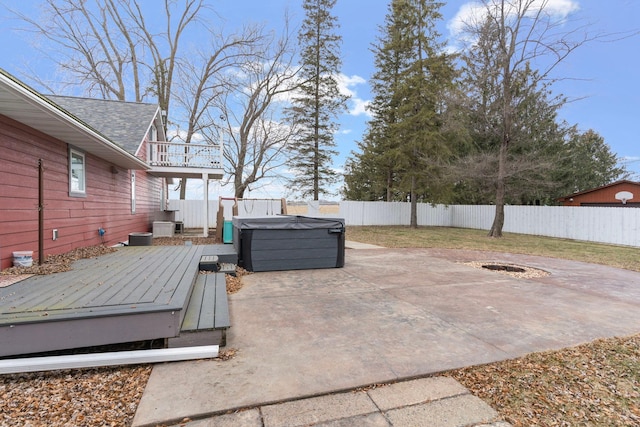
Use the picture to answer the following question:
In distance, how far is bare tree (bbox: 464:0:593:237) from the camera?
12.7 metres

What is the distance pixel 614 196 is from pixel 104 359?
22042 millimetres

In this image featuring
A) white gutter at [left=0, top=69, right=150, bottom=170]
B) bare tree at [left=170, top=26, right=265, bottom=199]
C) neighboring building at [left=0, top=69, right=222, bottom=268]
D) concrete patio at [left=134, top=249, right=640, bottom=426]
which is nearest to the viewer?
concrete patio at [left=134, top=249, right=640, bottom=426]

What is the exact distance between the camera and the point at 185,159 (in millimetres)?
11273

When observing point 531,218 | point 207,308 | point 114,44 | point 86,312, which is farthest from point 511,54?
point 114,44

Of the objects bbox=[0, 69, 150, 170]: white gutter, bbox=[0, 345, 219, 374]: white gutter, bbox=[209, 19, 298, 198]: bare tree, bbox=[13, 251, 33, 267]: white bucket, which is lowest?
bbox=[0, 345, 219, 374]: white gutter

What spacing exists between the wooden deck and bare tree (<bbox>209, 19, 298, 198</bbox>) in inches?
678

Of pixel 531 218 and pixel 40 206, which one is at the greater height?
pixel 40 206

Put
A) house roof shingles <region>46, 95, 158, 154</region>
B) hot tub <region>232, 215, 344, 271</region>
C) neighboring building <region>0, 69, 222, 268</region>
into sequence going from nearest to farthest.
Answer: neighboring building <region>0, 69, 222, 268</region> → hot tub <region>232, 215, 344, 271</region> → house roof shingles <region>46, 95, 158, 154</region>

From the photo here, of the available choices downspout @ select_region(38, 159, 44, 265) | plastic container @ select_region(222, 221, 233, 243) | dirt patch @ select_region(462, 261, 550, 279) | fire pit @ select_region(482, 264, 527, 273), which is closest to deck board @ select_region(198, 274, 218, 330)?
downspout @ select_region(38, 159, 44, 265)

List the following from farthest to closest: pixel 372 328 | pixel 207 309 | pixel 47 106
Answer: pixel 47 106
pixel 372 328
pixel 207 309

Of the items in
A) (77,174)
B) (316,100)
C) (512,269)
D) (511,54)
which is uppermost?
(316,100)

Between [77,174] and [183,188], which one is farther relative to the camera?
[183,188]

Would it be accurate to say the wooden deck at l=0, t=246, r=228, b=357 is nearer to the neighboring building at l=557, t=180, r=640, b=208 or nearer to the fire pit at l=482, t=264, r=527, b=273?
the fire pit at l=482, t=264, r=527, b=273

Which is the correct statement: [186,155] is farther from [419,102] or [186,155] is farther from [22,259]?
[419,102]
